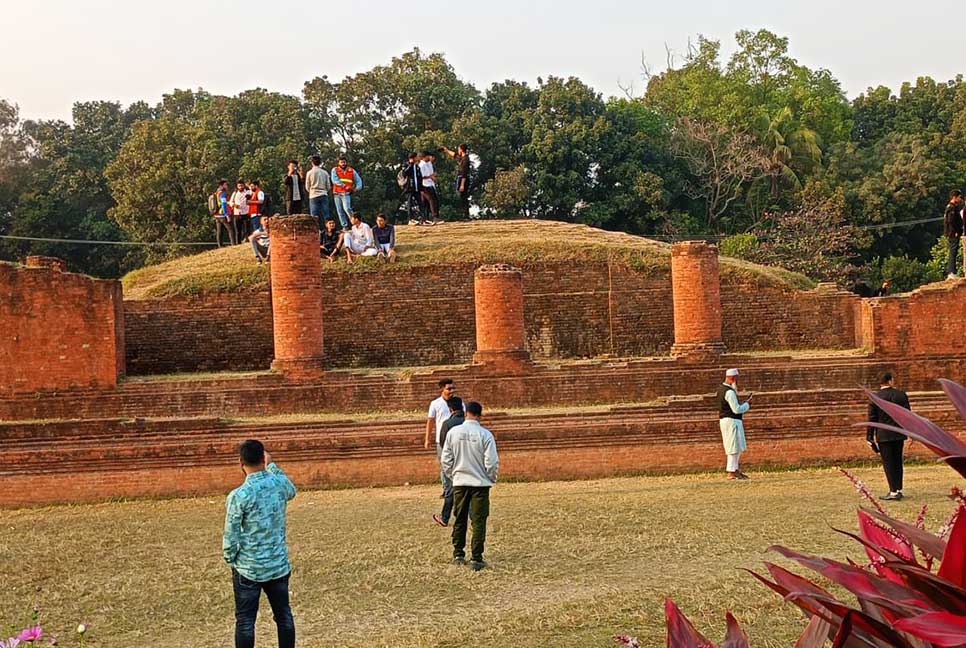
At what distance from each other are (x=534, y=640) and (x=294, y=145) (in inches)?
983

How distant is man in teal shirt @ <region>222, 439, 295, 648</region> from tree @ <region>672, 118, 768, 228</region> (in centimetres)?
2776

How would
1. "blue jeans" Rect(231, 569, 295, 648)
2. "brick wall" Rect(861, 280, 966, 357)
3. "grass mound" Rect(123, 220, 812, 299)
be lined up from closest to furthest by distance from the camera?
"blue jeans" Rect(231, 569, 295, 648)
"brick wall" Rect(861, 280, 966, 357)
"grass mound" Rect(123, 220, 812, 299)

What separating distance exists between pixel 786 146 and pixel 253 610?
3115 cm

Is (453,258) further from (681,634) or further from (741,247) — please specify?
(681,634)

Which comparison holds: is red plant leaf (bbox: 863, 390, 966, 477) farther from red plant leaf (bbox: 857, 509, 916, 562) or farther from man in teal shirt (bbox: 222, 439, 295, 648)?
man in teal shirt (bbox: 222, 439, 295, 648)

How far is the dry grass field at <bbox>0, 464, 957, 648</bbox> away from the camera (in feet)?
18.4

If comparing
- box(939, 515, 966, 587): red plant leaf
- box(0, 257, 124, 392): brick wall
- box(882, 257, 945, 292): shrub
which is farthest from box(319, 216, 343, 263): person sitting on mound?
box(882, 257, 945, 292): shrub

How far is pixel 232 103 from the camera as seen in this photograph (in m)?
30.2

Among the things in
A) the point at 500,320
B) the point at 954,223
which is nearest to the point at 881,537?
the point at 500,320

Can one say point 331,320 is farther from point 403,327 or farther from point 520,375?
point 520,375

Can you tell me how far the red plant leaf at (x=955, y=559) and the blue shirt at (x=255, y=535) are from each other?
3.90 metres

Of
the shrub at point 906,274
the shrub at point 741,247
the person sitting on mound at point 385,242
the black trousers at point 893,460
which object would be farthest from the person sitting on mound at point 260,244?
the shrub at point 906,274

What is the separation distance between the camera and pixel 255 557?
16.1 ft

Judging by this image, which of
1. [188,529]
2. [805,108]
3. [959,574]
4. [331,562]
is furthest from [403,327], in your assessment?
[805,108]
